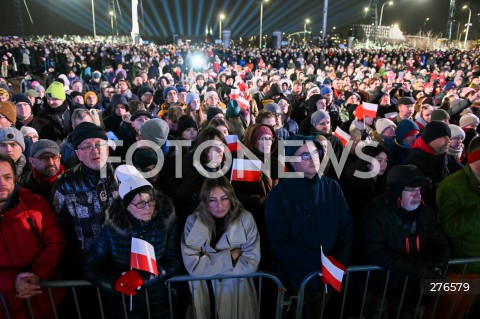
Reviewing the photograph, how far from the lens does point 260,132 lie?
160 inches

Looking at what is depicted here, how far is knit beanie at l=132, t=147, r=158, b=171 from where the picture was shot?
3389 millimetres

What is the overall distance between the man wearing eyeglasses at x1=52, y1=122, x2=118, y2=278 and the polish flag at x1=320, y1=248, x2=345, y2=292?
5.77ft

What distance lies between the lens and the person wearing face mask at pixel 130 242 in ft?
8.31

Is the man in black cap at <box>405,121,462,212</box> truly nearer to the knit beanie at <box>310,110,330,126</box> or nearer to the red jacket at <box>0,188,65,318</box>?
the knit beanie at <box>310,110,330,126</box>

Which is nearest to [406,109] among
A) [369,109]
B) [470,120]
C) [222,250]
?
[369,109]

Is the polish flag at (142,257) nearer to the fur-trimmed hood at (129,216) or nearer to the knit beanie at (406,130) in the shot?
the fur-trimmed hood at (129,216)

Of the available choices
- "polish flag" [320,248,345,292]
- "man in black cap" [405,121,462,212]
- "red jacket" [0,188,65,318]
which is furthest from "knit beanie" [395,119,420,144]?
"red jacket" [0,188,65,318]

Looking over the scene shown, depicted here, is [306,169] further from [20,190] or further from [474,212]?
[20,190]

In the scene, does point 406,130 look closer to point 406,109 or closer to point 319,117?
point 319,117

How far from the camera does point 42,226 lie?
275 cm

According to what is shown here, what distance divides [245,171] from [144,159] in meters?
1.02

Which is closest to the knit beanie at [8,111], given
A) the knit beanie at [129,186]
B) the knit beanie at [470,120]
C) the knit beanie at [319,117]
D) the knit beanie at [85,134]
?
the knit beanie at [85,134]

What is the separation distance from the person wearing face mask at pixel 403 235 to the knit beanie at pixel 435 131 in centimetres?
127

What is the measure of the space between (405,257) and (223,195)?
1553 millimetres
